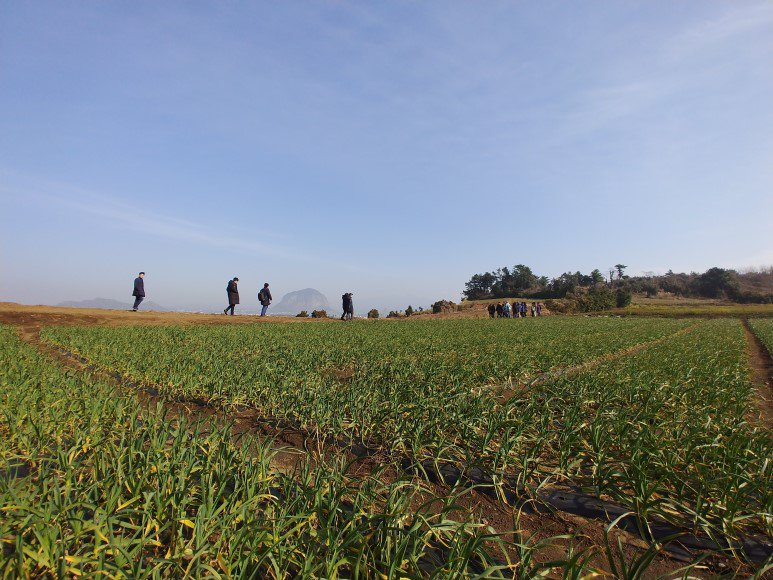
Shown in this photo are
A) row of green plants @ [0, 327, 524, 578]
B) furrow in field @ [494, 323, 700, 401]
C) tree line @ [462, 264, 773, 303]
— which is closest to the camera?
row of green plants @ [0, 327, 524, 578]

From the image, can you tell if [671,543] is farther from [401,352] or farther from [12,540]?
[401,352]

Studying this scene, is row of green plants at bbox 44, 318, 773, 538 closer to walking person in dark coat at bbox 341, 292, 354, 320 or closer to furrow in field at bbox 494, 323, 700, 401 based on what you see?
furrow in field at bbox 494, 323, 700, 401

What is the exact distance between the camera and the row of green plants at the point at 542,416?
2877mm

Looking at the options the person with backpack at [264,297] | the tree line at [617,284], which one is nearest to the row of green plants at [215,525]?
the person with backpack at [264,297]

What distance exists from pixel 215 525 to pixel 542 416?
3.35 m

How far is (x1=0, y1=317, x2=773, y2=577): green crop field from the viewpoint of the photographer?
1987 mm

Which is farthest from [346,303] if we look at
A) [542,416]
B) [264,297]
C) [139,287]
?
[542,416]

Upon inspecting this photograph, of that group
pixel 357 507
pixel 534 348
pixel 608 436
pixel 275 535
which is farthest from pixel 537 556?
pixel 534 348

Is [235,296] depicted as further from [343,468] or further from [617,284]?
[617,284]

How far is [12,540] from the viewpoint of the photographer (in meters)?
2.01

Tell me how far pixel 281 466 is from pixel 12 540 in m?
1.88

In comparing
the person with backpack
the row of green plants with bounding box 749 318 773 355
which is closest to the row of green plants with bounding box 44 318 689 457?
the row of green plants with bounding box 749 318 773 355

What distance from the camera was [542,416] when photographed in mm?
4258

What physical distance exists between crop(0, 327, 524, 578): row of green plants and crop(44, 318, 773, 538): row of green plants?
101cm
